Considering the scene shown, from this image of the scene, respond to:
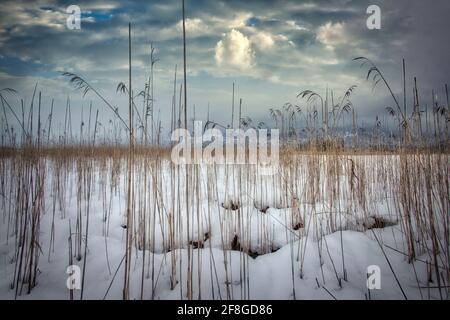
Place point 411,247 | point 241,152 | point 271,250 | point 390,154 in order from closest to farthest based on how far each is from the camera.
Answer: point 411,247
point 271,250
point 241,152
point 390,154

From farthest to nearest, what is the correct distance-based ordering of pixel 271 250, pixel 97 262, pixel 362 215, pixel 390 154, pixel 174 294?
pixel 390 154 → pixel 362 215 → pixel 271 250 → pixel 97 262 → pixel 174 294

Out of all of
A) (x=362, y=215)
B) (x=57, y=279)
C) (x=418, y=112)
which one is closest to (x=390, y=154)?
(x=362, y=215)

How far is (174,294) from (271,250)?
1153mm

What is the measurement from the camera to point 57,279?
1.72 metres

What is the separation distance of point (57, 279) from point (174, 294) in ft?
3.11

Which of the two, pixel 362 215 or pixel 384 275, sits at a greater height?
pixel 362 215

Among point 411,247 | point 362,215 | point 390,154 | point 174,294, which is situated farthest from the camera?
point 390,154
